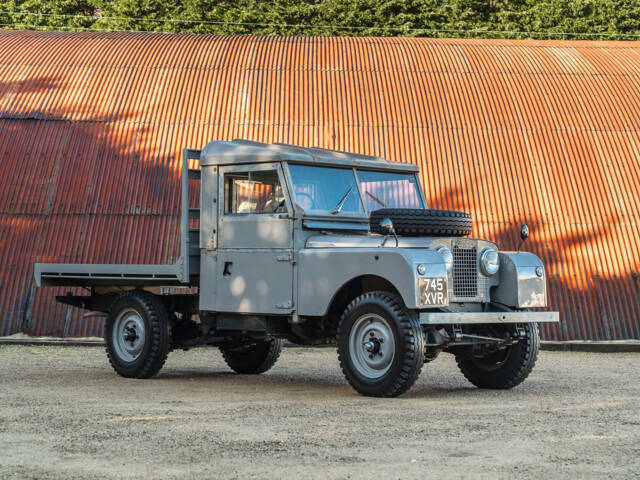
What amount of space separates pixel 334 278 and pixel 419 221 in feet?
3.51

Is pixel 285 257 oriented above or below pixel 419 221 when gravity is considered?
below

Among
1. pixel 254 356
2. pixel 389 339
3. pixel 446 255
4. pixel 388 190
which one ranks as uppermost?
pixel 388 190

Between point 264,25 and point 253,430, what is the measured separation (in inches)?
1306

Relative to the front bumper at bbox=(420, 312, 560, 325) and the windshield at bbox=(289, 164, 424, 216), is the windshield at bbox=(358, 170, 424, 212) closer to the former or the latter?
the windshield at bbox=(289, 164, 424, 216)

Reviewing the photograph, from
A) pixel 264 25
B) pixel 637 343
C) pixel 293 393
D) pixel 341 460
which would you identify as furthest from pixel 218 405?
pixel 264 25

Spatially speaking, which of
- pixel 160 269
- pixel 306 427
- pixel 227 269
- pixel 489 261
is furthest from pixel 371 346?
pixel 160 269

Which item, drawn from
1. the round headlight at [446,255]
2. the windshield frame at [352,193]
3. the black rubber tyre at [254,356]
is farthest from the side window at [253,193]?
the black rubber tyre at [254,356]

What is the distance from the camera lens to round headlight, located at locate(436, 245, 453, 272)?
984 cm

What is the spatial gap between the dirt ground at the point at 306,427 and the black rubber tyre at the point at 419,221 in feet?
5.65

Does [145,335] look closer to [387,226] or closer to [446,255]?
[387,226]

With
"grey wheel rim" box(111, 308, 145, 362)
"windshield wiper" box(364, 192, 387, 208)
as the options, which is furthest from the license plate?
"grey wheel rim" box(111, 308, 145, 362)

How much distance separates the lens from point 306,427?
7.89m

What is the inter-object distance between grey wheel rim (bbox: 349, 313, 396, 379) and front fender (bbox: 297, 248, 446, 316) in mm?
412

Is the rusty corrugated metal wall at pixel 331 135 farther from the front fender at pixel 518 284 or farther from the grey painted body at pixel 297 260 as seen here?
the front fender at pixel 518 284
